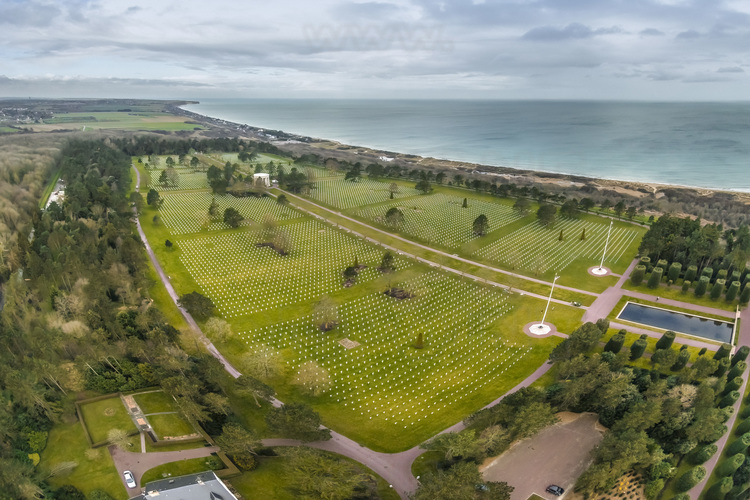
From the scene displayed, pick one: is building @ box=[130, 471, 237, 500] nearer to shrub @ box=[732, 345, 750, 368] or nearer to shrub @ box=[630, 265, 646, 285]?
shrub @ box=[732, 345, 750, 368]

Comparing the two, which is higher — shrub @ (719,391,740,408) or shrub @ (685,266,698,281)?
shrub @ (685,266,698,281)

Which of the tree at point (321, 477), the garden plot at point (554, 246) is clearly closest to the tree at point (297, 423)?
the tree at point (321, 477)

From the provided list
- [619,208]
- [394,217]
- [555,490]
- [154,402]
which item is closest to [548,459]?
[555,490]

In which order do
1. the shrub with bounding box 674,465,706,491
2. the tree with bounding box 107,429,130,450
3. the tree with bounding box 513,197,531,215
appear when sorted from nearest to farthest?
1. the shrub with bounding box 674,465,706,491
2. the tree with bounding box 107,429,130,450
3. the tree with bounding box 513,197,531,215

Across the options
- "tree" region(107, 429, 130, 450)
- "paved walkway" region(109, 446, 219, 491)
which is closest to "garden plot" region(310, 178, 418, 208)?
"paved walkway" region(109, 446, 219, 491)

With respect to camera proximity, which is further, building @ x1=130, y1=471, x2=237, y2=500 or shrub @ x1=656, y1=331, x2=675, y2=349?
shrub @ x1=656, y1=331, x2=675, y2=349

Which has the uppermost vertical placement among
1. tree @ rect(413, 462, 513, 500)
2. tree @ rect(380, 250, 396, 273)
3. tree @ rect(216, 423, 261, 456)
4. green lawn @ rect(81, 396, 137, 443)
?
tree @ rect(380, 250, 396, 273)

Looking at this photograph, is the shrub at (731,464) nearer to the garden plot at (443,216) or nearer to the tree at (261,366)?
the tree at (261,366)

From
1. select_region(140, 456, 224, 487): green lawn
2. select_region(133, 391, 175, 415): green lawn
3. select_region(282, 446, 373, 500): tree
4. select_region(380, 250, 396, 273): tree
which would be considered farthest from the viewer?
select_region(380, 250, 396, 273): tree
